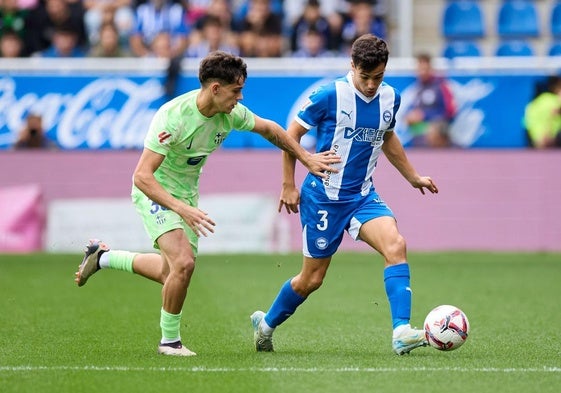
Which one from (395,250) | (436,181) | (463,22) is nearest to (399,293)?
(395,250)

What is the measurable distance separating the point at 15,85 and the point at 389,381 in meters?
11.5

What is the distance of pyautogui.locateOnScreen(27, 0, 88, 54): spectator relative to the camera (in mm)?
18594

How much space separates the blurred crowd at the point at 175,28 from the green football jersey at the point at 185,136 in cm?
946

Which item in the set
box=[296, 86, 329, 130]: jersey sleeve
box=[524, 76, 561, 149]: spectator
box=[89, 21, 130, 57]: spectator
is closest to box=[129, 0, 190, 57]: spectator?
box=[89, 21, 130, 57]: spectator

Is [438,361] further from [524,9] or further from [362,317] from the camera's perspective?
[524,9]

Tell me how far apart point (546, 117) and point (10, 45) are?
7909 mm

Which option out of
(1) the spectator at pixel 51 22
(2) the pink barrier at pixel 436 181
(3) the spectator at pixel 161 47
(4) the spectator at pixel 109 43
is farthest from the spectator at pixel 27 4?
(2) the pink barrier at pixel 436 181

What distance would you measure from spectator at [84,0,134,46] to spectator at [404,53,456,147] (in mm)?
4554

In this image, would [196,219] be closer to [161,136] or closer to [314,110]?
[161,136]

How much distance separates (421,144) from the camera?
1723cm

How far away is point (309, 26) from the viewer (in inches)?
723

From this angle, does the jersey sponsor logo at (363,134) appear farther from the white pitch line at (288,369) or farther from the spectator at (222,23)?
the spectator at (222,23)

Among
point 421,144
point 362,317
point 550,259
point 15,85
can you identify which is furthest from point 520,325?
point 15,85

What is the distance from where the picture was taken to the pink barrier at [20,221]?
16781 millimetres
